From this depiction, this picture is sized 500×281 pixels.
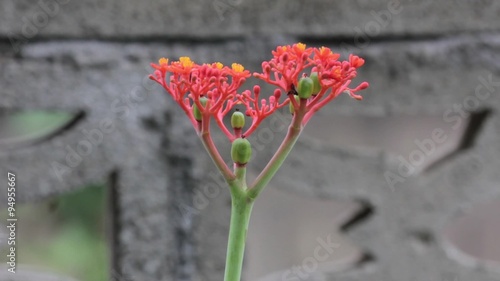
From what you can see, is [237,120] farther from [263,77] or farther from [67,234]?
[67,234]

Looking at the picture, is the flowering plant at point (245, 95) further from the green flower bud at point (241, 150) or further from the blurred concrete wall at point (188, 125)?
the blurred concrete wall at point (188, 125)

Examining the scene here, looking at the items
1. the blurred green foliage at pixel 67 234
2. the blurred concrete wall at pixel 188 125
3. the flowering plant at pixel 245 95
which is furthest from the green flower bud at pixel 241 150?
the blurred green foliage at pixel 67 234

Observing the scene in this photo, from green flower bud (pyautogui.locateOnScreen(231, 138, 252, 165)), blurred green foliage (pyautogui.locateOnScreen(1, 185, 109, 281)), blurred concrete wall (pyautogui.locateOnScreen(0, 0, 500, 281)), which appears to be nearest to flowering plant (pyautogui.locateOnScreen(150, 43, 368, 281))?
green flower bud (pyautogui.locateOnScreen(231, 138, 252, 165))

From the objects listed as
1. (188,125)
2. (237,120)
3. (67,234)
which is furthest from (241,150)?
(67,234)

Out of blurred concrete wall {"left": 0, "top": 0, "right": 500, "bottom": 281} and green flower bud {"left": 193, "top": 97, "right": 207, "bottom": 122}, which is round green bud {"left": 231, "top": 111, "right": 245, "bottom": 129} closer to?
green flower bud {"left": 193, "top": 97, "right": 207, "bottom": 122}

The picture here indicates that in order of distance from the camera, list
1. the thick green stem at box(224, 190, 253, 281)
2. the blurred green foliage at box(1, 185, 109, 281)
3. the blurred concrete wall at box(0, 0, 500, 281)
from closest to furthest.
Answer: the thick green stem at box(224, 190, 253, 281)
the blurred concrete wall at box(0, 0, 500, 281)
the blurred green foliage at box(1, 185, 109, 281)

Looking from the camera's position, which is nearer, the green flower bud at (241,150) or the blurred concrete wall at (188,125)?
the green flower bud at (241,150)
